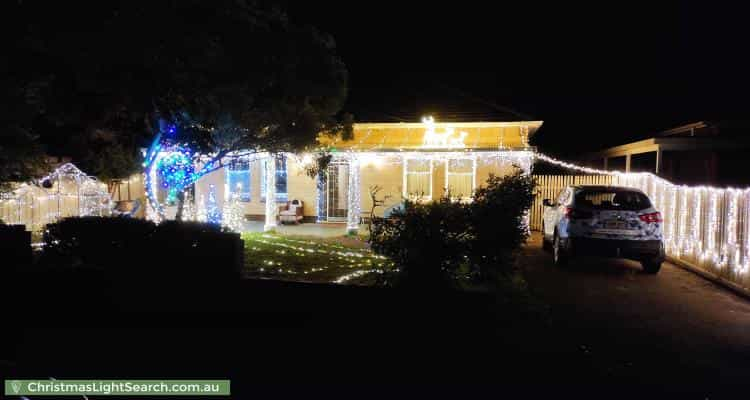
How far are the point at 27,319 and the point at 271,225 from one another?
9834 mm

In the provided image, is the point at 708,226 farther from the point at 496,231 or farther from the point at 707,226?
the point at 496,231

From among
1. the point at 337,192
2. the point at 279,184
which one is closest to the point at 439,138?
the point at 337,192

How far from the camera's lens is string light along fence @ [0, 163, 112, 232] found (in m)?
13.4

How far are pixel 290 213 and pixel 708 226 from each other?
11808 millimetres

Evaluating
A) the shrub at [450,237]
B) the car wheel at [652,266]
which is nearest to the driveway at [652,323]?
the car wheel at [652,266]

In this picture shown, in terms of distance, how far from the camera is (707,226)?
9.76 meters

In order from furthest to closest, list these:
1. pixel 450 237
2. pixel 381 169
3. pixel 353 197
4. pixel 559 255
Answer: pixel 381 169, pixel 353 197, pixel 559 255, pixel 450 237

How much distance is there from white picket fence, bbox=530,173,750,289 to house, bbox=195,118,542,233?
407cm

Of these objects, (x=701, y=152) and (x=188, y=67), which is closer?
(x=188, y=67)

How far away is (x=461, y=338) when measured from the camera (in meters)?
5.65

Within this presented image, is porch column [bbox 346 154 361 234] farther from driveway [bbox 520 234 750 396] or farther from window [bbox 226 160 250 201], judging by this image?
driveway [bbox 520 234 750 396]

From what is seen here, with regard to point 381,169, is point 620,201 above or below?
below

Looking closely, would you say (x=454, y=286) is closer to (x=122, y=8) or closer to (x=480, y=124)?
(x=122, y=8)

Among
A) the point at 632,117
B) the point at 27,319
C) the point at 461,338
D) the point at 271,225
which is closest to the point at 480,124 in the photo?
the point at 271,225
